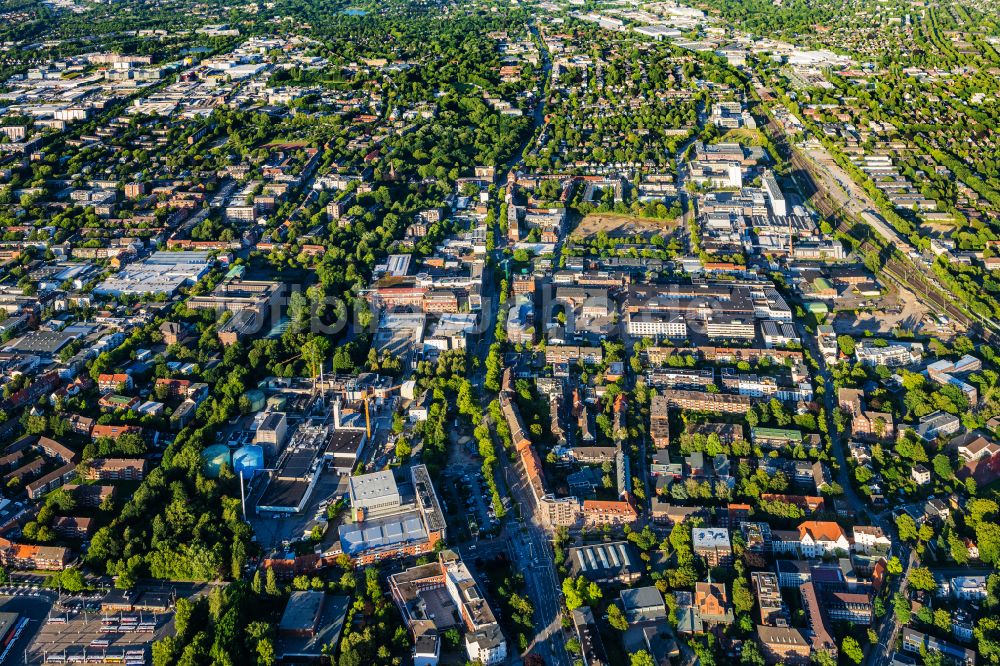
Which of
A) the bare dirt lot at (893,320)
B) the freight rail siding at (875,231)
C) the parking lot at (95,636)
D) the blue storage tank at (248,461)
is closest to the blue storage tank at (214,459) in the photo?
the blue storage tank at (248,461)

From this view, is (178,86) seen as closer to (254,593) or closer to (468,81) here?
(468,81)

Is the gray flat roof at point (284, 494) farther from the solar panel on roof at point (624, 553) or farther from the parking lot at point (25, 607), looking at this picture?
the solar panel on roof at point (624, 553)

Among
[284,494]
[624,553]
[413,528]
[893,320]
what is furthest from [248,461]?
[893,320]

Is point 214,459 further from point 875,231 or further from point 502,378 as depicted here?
point 875,231

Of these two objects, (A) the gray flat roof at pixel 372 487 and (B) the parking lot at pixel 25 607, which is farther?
(A) the gray flat roof at pixel 372 487

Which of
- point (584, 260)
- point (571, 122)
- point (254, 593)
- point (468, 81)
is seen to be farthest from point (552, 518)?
point (468, 81)

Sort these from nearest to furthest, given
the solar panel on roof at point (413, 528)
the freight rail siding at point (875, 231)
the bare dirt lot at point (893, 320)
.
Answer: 1. the solar panel on roof at point (413, 528)
2. the bare dirt lot at point (893, 320)
3. the freight rail siding at point (875, 231)
